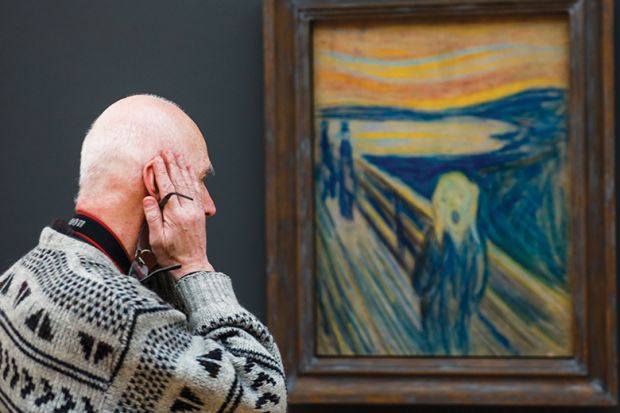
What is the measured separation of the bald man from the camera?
158 centimetres

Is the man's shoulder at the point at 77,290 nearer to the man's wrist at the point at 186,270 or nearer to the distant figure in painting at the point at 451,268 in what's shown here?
the man's wrist at the point at 186,270

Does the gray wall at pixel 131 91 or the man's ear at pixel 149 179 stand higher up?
the gray wall at pixel 131 91

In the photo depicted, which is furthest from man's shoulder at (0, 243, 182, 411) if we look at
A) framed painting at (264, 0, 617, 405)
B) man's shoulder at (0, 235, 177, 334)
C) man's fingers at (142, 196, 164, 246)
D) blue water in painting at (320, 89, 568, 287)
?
blue water in painting at (320, 89, 568, 287)

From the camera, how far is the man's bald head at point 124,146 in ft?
5.65

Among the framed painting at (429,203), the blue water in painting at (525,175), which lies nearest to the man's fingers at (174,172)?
the framed painting at (429,203)

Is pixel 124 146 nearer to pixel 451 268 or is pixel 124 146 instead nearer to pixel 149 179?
pixel 149 179

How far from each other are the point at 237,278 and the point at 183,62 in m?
0.68

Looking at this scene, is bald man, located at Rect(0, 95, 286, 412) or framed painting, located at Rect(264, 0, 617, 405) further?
framed painting, located at Rect(264, 0, 617, 405)

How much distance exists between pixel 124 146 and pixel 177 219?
153 mm

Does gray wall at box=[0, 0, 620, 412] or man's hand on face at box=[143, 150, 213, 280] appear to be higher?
gray wall at box=[0, 0, 620, 412]

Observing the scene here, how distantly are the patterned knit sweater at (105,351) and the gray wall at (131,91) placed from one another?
1.42 m

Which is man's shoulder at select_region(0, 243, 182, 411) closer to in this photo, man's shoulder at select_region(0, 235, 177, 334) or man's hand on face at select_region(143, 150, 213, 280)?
man's shoulder at select_region(0, 235, 177, 334)

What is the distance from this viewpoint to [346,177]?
9.93ft

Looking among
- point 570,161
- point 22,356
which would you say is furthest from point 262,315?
point 22,356
